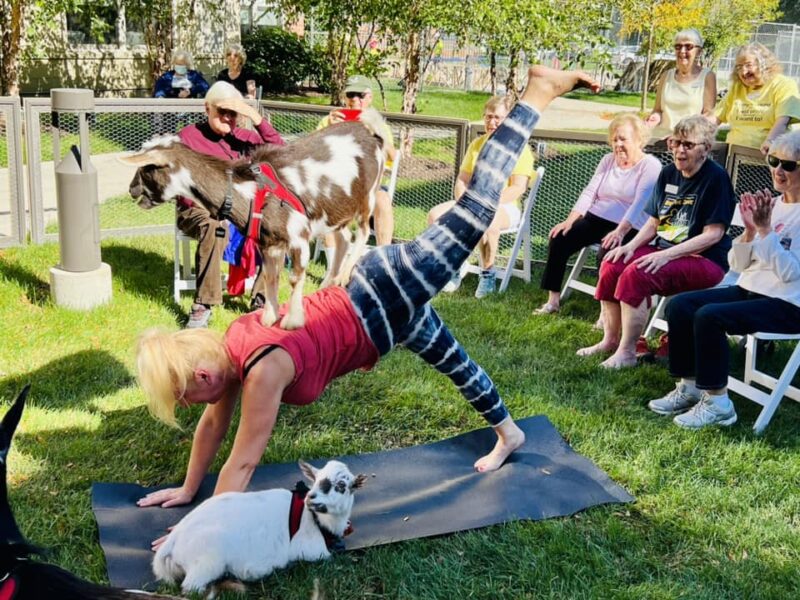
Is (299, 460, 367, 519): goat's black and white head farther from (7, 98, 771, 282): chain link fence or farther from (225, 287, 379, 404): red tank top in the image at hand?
(7, 98, 771, 282): chain link fence

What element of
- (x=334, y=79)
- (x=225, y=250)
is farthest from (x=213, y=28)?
(x=225, y=250)

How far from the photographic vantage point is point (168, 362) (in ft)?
10.2

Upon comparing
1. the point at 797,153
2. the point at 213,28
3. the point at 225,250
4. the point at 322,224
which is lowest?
the point at 225,250

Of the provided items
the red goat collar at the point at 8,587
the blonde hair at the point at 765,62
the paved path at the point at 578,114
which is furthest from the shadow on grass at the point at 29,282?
the paved path at the point at 578,114

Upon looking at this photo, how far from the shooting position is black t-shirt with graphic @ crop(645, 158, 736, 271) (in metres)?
5.44

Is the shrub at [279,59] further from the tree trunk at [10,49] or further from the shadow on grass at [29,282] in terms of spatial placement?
the shadow on grass at [29,282]

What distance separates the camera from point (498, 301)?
7.17 meters

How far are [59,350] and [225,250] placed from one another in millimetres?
1482

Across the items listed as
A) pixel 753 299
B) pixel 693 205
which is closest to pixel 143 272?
pixel 693 205

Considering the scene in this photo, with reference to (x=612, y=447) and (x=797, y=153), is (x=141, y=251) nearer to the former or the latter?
(x=612, y=447)

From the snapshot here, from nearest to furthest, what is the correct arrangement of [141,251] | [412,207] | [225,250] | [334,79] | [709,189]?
[709,189] < [225,250] < [141,251] < [412,207] < [334,79]

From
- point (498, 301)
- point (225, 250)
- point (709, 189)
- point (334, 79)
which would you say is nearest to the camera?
point (709, 189)

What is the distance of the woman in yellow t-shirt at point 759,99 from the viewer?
661 cm

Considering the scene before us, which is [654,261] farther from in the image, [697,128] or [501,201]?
[501,201]
